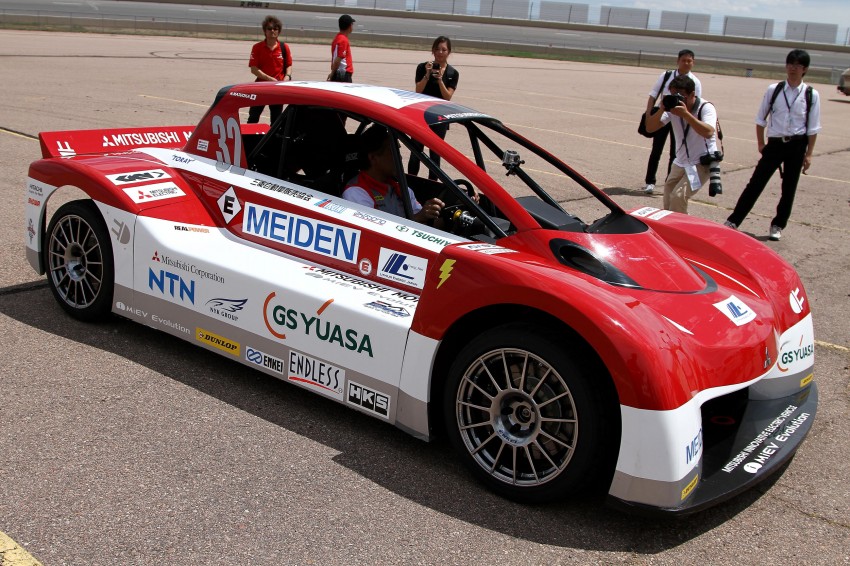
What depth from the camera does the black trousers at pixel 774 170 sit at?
888 centimetres

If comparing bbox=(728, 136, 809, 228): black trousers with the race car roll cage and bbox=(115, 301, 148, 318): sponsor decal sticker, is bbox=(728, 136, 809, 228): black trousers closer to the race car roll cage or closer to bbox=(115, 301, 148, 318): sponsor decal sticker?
the race car roll cage

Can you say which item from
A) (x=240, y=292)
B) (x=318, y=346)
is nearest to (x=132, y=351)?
(x=240, y=292)

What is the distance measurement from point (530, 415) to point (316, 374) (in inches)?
45.1

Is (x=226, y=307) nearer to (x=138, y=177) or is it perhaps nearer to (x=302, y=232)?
(x=302, y=232)

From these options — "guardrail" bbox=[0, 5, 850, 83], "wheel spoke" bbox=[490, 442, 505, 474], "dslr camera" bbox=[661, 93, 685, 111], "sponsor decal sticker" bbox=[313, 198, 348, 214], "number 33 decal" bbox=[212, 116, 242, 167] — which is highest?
"guardrail" bbox=[0, 5, 850, 83]

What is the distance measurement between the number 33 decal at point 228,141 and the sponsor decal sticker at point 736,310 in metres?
2.78

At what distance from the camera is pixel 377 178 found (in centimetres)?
481

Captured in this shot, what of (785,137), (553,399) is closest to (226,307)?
(553,399)

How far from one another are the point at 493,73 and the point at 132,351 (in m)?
→ 22.4

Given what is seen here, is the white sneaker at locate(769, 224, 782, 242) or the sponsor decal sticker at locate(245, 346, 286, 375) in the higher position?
the white sneaker at locate(769, 224, 782, 242)

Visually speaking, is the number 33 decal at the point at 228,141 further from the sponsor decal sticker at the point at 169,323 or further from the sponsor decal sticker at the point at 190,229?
the sponsor decal sticker at the point at 169,323

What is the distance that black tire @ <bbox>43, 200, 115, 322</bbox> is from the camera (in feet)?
16.7

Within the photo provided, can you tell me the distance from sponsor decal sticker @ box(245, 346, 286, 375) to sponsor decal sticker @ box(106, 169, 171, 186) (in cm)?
133

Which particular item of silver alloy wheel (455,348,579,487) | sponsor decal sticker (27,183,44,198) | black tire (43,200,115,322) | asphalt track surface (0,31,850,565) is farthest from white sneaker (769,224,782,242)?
sponsor decal sticker (27,183,44,198)
